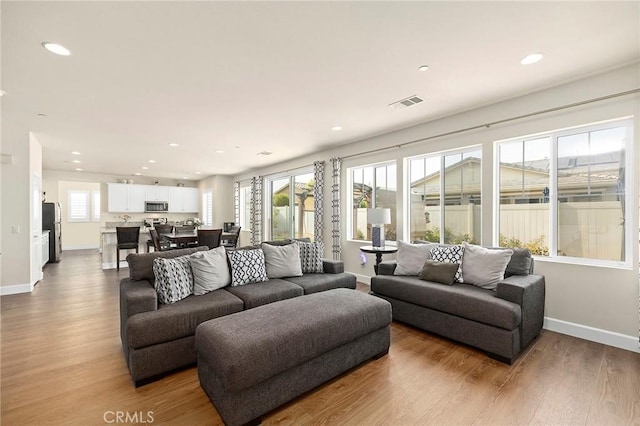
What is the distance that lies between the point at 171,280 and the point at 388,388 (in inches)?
82.7

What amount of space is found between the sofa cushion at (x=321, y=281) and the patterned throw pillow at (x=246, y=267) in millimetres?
387

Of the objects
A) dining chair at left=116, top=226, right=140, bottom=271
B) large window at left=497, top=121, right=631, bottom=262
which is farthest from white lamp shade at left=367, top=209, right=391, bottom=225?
dining chair at left=116, top=226, right=140, bottom=271

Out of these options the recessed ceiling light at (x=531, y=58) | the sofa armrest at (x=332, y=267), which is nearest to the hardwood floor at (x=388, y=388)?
the sofa armrest at (x=332, y=267)

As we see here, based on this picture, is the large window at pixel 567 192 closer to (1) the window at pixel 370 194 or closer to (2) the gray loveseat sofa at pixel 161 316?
(1) the window at pixel 370 194

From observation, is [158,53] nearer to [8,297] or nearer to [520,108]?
[520,108]

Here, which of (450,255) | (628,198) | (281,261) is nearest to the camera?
(628,198)

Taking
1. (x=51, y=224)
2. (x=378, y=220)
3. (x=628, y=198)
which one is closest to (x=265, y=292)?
(x=378, y=220)

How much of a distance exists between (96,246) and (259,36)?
1182 cm

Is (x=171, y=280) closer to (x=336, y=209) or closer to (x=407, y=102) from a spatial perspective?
(x=407, y=102)

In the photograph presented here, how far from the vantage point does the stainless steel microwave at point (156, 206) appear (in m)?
9.55

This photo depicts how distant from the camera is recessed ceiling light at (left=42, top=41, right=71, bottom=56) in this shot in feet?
7.53

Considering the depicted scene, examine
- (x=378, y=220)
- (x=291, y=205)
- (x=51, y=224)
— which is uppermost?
(x=291, y=205)

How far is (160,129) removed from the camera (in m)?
4.62

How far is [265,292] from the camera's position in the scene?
9.75 feet
